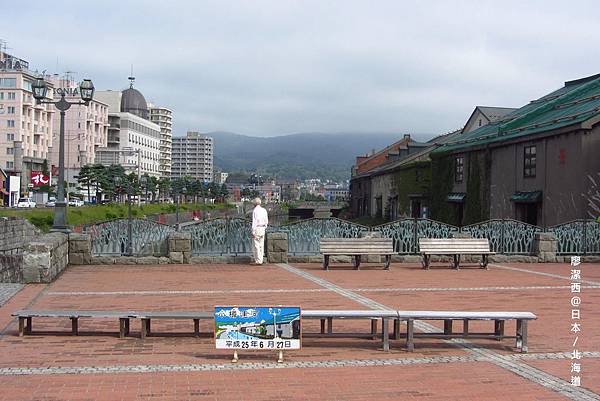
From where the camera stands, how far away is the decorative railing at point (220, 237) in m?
19.4

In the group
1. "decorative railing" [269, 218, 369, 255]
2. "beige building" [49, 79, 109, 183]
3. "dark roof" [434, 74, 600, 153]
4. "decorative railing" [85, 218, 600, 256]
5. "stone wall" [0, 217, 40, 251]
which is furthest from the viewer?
"beige building" [49, 79, 109, 183]

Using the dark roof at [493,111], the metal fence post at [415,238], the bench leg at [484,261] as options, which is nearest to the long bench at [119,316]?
the bench leg at [484,261]

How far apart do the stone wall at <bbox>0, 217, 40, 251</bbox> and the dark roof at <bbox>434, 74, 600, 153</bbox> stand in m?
24.1

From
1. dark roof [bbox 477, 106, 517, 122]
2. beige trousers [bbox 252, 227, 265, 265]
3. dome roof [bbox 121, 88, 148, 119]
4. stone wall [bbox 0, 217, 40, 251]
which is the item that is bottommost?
stone wall [bbox 0, 217, 40, 251]

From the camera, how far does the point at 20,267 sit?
1433 centimetres

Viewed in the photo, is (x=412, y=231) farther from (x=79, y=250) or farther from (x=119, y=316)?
(x=119, y=316)

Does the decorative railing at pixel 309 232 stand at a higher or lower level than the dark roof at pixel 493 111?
lower

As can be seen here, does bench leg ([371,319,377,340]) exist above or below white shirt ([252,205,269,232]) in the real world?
below

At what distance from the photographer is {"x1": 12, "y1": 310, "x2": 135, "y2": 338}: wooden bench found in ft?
27.9

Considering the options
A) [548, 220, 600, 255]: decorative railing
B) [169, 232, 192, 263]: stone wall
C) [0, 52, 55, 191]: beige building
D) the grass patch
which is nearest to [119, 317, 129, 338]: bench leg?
[169, 232, 192, 263]: stone wall

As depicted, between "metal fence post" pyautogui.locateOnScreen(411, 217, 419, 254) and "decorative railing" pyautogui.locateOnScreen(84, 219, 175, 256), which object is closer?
"decorative railing" pyautogui.locateOnScreen(84, 219, 175, 256)

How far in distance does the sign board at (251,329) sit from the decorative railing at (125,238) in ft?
39.2

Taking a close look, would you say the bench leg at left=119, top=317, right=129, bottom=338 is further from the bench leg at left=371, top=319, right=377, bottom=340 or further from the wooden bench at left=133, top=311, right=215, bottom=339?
the bench leg at left=371, top=319, right=377, bottom=340

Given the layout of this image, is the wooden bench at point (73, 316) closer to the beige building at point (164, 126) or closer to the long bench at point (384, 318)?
the long bench at point (384, 318)
